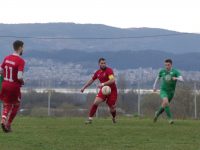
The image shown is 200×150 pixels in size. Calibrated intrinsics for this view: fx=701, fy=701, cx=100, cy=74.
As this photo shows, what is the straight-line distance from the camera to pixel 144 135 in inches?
565

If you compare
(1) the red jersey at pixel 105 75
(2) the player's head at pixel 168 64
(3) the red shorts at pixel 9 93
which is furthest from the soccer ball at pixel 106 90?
(3) the red shorts at pixel 9 93

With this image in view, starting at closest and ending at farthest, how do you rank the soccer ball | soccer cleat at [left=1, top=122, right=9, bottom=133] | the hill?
soccer cleat at [left=1, top=122, right=9, bottom=133]
the soccer ball
the hill

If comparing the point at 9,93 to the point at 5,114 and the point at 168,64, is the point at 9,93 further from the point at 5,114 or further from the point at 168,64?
the point at 168,64

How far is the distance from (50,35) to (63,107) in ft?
218

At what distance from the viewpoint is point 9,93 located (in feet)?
47.8

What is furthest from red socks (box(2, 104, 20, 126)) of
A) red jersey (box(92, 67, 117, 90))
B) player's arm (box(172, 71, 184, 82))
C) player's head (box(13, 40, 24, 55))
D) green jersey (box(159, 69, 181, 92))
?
green jersey (box(159, 69, 181, 92))

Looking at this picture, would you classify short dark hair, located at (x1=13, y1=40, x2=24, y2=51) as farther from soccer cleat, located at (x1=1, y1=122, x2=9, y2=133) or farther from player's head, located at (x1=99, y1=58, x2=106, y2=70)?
player's head, located at (x1=99, y1=58, x2=106, y2=70)

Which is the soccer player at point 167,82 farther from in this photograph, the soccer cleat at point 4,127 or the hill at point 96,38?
the hill at point 96,38

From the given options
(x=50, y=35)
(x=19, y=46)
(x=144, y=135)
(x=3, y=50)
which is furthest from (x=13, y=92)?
(x=50, y=35)

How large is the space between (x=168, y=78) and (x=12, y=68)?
24.3ft

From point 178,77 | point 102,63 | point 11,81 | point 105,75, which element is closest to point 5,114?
point 11,81

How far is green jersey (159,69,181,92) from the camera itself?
2058cm

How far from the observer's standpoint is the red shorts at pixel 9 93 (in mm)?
14516

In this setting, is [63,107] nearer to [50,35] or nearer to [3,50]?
[3,50]
